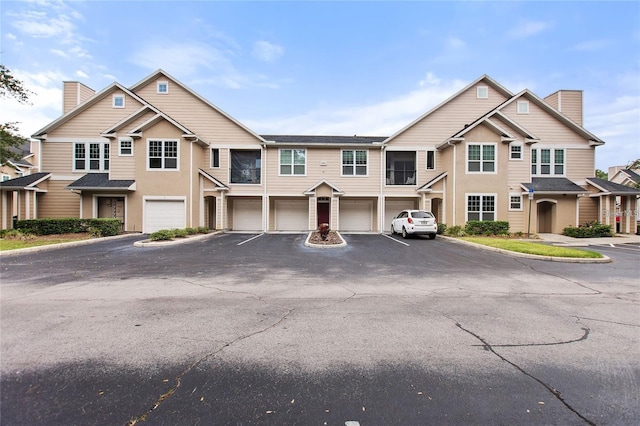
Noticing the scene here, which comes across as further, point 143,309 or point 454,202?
point 454,202

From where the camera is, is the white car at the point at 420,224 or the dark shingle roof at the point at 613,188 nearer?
the white car at the point at 420,224

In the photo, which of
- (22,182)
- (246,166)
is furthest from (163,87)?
(22,182)

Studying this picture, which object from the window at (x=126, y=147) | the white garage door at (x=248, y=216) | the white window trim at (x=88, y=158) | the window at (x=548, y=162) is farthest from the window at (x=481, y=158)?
the white window trim at (x=88, y=158)

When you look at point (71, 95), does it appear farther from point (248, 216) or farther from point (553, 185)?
point (553, 185)

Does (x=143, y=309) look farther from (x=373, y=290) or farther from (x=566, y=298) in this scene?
(x=566, y=298)

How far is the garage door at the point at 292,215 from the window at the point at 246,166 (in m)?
2.72

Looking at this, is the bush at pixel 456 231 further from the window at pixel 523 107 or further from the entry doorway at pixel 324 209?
the window at pixel 523 107

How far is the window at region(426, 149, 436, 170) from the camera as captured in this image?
73.4 ft

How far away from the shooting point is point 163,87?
72.3 feet

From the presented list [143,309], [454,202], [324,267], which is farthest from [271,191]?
[143,309]

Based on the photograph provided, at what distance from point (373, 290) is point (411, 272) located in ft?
7.81

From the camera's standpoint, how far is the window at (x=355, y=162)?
73.9 ft

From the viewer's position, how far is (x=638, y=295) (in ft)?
21.1

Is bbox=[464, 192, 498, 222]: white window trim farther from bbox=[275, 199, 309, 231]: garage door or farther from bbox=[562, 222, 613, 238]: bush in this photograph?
bbox=[275, 199, 309, 231]: garage door
